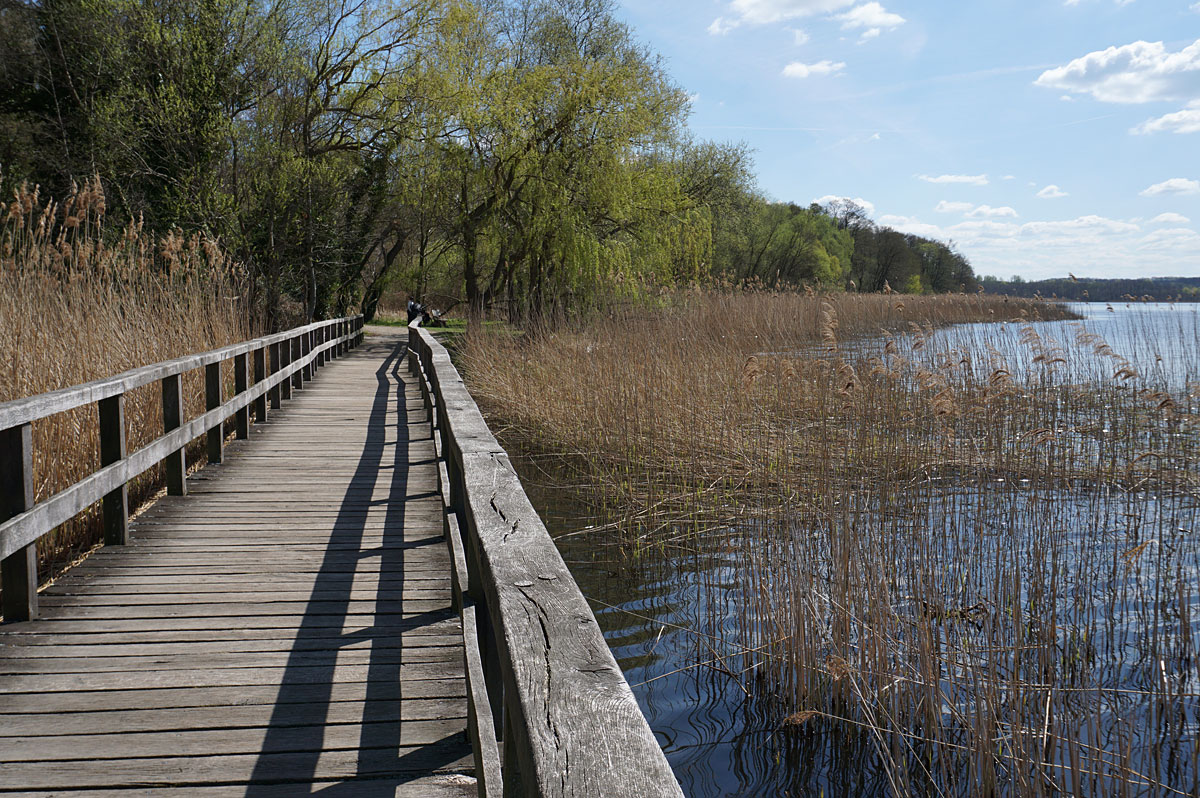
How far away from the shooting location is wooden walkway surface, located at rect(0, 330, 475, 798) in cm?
224

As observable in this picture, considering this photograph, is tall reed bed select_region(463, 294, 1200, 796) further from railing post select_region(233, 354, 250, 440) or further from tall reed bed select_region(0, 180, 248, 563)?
tall reed bed select_region(0, 180, 248, 563)

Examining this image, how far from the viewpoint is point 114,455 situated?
3.98m

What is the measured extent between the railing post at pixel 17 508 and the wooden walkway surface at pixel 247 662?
0.10 metres

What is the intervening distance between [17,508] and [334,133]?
59.3ft

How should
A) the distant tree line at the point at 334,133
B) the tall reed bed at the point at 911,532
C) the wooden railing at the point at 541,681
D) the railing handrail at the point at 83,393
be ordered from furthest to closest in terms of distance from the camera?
the distant tree line at the point at 334,133, the tall reed bed at the point at 911,532, the railing handrail at the point at 83,393, the wooden railing at the point at 541,681

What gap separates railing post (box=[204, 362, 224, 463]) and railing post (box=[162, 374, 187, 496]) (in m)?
0.55

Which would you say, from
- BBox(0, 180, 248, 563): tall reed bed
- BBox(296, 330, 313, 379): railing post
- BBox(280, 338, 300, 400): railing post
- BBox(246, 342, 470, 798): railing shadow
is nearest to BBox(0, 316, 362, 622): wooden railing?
BBox(0, 180, 248, 563): tall reed bed

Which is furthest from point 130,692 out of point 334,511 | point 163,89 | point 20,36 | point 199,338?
point 20,36

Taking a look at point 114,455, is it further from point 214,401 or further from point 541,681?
point 541,681

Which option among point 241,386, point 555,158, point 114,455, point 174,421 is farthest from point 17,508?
point 555,158

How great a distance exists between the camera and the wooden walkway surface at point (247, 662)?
224cm

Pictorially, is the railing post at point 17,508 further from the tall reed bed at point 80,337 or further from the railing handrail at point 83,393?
the tall reed bed at point 80,337

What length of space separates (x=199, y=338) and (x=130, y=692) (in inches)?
200

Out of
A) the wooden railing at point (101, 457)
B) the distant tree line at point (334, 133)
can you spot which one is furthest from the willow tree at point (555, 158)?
the wooden railing at point (101, 457)
